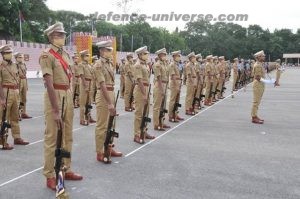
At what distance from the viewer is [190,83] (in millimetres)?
13398

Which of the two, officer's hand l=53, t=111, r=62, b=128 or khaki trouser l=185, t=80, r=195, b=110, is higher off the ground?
officer's hand l=53, t=111, r=62, b=128

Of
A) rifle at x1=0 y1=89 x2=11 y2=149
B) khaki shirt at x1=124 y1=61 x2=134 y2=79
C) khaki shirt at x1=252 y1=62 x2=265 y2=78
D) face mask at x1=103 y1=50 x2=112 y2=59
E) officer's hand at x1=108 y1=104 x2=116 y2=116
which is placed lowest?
rifle at x1=0 y1=89 x2=11 y2=149

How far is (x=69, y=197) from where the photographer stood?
526 centimetres

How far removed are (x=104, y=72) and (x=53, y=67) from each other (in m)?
1.67

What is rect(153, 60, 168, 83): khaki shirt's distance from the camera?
1005cm

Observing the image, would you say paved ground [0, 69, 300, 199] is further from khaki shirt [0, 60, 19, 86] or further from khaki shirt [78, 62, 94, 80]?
khaki shirt [78, 62, 94, 80]

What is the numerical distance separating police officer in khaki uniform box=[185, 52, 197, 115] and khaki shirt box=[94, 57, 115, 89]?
Result: 6284mm

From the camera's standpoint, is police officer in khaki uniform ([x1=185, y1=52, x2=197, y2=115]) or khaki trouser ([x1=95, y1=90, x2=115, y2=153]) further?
police officer in khaki uniform ([x1=185, y1=52, x2=197, y2=115])

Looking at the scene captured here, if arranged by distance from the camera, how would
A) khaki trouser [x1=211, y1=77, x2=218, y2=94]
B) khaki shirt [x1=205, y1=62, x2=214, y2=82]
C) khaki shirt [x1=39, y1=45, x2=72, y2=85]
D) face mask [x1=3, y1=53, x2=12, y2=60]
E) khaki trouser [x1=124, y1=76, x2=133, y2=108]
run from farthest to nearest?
khaki trouser [x1=211, y1=77, x2=218, y2=94] → khaki shirt [x1=205, y1=62, x2=214, y2=82] → khaki trouser [x1=124, y1=76, x2=133, y2=108] → face mask [x1=3, y1=53, x2=12, y2=60] → khaki shirt [x1=39, y1=45, x2=72, y2=85]

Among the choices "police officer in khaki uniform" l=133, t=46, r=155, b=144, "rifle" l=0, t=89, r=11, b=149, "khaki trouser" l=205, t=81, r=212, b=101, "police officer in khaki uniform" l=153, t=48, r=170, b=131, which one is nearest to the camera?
"rifle" l=0, t=89, r=11, b=149

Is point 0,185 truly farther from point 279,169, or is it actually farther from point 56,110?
point 279,169

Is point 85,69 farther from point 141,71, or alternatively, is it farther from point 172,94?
point 141,71

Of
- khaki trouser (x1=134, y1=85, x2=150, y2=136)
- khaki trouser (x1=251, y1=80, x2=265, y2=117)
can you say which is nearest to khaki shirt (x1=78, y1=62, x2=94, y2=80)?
khaki trouser (x1=134, y1=85, x2=150, y2=136)

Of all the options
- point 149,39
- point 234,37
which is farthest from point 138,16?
point 234,37
